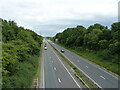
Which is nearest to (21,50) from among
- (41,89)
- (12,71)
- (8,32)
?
(12,71)

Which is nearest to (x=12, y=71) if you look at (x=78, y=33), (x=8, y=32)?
(x=8, y=32)

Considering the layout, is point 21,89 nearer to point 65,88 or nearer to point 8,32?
point 65,88

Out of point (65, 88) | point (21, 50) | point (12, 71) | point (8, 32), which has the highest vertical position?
point (8, 32)

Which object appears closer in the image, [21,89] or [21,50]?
[21,89]

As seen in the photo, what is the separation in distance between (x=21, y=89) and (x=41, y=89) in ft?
9.56

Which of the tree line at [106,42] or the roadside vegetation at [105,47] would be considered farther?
the tree line at [106,42]

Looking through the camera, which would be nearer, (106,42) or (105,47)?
(106,42)

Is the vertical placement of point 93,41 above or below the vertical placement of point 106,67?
above

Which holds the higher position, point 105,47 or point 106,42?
point 106,42

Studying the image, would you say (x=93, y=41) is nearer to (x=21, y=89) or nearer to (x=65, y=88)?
(x=65, y=88)

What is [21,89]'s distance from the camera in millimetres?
15430

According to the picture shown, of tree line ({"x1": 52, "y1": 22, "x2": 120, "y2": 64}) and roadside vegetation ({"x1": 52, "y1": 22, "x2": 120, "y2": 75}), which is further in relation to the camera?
tree line ({"x1": 52, "y1": 22, "x2": 120, "y2": 64})

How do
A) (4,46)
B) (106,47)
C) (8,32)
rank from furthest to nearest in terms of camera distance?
(106,47), (8,32), (4,46)

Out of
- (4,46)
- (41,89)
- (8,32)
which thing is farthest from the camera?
(8,32)
